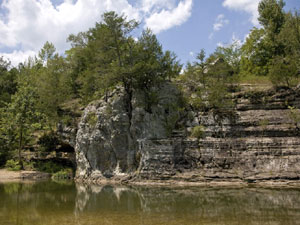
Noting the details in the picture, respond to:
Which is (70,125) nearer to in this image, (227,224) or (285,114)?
(285,114)

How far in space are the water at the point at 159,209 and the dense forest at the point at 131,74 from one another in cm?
1482

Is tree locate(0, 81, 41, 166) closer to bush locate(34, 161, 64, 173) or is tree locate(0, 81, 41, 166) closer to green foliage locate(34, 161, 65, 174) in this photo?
green foliage locate(34, 161, 65, 174)

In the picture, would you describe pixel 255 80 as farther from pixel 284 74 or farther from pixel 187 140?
pixel 187 140

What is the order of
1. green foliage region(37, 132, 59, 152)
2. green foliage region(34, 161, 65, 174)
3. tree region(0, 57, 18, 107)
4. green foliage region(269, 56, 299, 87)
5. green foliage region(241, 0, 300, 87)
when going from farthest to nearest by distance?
tree region(0, 57, 18, 107) < green foliage region(37, 132, 59, 152) < green foliage region(34, 161, 65, 174) < green foliage region(241, 0, 300, 87) < green foliage region(269, 56, 299, 87)

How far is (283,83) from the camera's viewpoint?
3122 cm

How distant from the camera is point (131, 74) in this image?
100 feet


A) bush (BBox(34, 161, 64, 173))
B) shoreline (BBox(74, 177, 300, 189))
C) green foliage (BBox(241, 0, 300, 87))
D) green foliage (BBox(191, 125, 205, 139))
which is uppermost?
green foliage (BBox(241, 0, 300, 87))

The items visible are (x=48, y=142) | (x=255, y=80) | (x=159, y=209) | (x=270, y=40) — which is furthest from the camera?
(x=270, y=40)

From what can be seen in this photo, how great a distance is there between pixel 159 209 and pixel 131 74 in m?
18.8

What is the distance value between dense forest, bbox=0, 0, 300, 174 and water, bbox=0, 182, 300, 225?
14816mm

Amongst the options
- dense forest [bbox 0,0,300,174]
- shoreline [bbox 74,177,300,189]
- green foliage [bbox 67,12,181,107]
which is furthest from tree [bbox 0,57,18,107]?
shoreline [bbox 74,177,300,189]

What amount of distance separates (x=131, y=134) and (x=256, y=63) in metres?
26.7

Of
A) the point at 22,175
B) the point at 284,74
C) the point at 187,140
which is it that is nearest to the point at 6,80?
the point at 22,175

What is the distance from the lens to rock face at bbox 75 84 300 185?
25438mm
